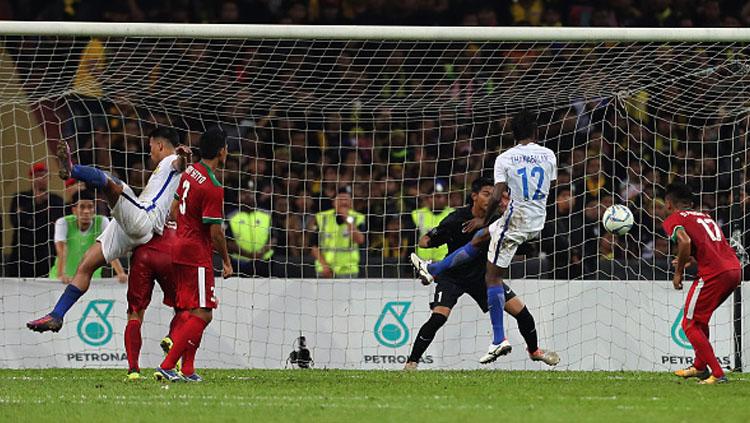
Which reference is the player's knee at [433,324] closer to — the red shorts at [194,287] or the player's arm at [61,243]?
the red shorts at [194,287]

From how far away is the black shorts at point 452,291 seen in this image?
506 inches

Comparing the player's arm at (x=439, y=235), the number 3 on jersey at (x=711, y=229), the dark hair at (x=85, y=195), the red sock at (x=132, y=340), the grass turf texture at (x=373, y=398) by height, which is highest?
the dark hair at (x=85, y=195)

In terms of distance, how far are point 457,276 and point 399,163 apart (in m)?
3.09

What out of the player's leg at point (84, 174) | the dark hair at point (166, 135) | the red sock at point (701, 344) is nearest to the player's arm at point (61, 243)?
the dark hair at point (166, 135)

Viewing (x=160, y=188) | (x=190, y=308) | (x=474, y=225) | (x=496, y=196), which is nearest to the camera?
(x=190, y=308)

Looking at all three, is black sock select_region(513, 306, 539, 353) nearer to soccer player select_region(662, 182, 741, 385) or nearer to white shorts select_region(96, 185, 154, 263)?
soccer player select_region(662, 182, 741, 385)

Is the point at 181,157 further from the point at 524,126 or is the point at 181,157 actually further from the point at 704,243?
the point at 704,243

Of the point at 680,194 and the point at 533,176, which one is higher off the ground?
the point at 533,176

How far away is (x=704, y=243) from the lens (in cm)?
1085

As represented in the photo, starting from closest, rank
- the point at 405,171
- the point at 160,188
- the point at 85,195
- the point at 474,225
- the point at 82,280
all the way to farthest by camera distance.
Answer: the point at 160,188 < the point at 82,280 < the point at 474,225 < the point at 85,195 < the point at 405,171

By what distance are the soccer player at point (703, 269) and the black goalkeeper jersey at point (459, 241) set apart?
2.39m

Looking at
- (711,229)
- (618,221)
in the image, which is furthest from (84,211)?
(711,229)

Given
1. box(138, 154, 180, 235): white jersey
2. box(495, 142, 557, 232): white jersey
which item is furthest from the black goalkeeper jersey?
box(138, 154, 180, 235): white jersey

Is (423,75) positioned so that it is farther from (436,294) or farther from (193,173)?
(193,173)
